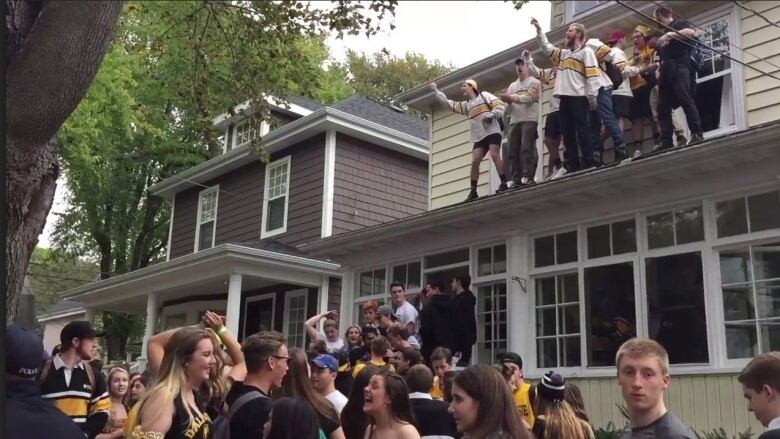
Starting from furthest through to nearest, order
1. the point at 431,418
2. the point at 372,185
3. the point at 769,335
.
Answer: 1. the point at 372,185
2. the point at 769,335
3. the point at 431,418

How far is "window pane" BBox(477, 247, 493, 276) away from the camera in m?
9.83

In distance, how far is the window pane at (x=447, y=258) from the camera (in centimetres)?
1026

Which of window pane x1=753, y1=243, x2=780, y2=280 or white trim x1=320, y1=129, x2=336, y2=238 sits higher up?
white trim x1=320, y1=129, x2=336, y2=238

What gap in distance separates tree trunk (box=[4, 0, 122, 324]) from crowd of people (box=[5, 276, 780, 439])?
0.81 meters

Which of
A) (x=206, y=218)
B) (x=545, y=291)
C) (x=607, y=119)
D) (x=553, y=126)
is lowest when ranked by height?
(x=545, y=291)

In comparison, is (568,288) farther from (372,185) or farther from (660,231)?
(372,185)

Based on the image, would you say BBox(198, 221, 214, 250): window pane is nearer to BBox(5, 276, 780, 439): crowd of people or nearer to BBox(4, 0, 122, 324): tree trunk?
BBox(5, 276, 780, 439): crowd of people

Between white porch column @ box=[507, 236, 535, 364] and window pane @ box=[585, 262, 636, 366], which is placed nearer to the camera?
window pane @ box=[585, 262, 636, 366]

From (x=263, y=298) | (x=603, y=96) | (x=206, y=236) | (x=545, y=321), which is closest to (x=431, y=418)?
(x=545, y=321)

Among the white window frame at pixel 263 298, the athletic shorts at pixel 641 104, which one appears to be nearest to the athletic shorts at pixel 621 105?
the athletic shorts at pixel 641 104

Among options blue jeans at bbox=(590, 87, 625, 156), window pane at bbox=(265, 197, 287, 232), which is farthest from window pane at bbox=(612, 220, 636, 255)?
window pane at bbox=(265, 197, 287, 232)

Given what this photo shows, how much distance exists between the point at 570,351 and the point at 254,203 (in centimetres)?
1046

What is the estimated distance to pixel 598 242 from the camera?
28.1ft

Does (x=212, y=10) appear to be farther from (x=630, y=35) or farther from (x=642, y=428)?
(x=642, y=428)
